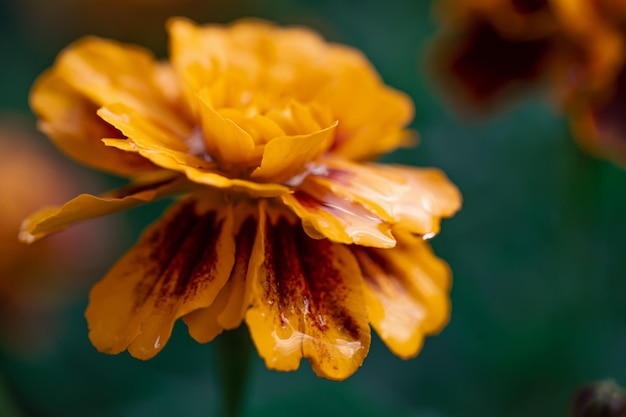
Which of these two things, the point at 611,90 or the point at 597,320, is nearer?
the point at 611,90

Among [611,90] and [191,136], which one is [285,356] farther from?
[611,90]

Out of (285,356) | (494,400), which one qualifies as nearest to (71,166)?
(494,400)

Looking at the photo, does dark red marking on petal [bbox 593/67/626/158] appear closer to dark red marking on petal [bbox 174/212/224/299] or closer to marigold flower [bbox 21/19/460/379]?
marigold flower [bbox 21/19/460/379]

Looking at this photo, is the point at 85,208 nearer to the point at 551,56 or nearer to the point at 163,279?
the point at 163,279

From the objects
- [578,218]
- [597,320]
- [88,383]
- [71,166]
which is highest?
[578,218]

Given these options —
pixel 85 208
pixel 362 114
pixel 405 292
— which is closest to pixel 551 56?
pixel 362 114
